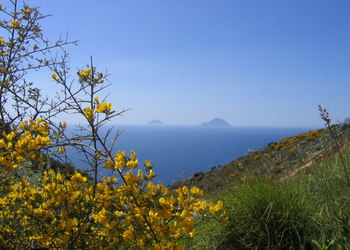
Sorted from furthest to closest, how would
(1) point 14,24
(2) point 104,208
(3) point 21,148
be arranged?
(1) point 14,24
(3) point 21,148
(2) point 104,208

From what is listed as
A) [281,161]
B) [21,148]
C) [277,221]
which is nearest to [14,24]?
[21,148]

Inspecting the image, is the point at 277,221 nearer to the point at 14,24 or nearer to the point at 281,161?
the point at 14,24

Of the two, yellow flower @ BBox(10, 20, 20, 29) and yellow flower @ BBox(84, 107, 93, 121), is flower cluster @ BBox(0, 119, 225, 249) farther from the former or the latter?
yellow flower @ BBox(10, 20, 20, 29)

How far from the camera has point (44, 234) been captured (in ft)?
7.38

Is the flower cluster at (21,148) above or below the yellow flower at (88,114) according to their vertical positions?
below

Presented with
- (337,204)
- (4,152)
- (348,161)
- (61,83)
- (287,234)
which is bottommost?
(287,234)

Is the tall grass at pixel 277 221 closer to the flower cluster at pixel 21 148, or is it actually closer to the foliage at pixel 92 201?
the foliage at pixel 92 201

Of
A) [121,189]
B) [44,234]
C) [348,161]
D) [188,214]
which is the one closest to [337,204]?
[348,161]

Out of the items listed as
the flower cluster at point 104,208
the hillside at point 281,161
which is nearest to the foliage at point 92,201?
the flower cluster at point 104,208

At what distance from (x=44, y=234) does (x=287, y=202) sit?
2.26 metres

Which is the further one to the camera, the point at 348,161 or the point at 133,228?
the point at 348,161

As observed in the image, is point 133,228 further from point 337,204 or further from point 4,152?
point 337,204

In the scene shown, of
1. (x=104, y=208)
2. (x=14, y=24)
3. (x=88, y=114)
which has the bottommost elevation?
(x=104, y=208)

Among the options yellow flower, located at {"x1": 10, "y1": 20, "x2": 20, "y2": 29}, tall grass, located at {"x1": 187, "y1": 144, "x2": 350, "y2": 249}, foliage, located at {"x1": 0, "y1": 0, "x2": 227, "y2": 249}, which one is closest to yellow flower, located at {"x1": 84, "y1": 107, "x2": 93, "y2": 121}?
foliage, located at {"x1": 0, "y1": 0, "x2": 227, "y2": 249}
